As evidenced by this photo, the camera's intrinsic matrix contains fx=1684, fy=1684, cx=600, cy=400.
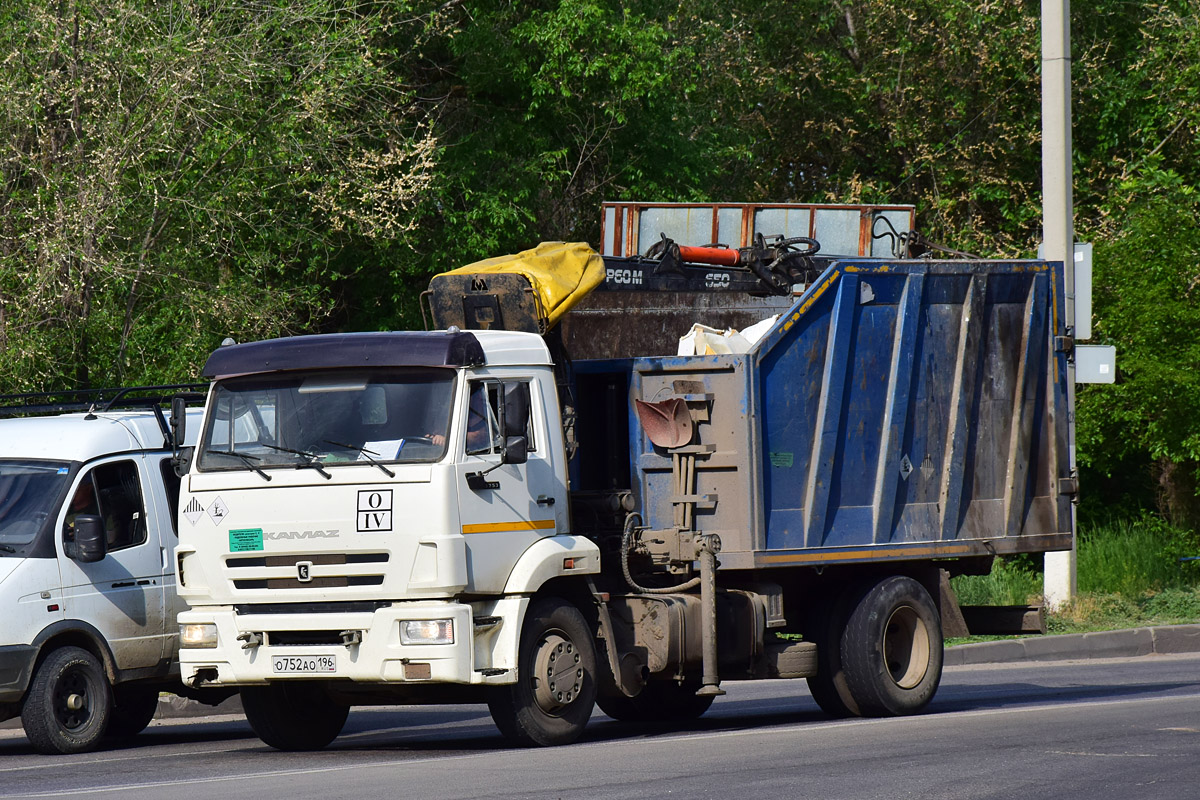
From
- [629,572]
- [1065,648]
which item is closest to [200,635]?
[629,572]

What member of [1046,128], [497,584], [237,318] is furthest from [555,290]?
[1046,128]

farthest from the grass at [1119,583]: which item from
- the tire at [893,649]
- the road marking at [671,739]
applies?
the tire at [893,649]

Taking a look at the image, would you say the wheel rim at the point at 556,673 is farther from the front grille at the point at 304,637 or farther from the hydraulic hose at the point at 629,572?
the front grille at the point at 304,637

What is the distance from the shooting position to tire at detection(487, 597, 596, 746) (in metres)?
9.62

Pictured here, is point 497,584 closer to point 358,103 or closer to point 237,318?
point 237,318

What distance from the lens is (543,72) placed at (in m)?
21.2

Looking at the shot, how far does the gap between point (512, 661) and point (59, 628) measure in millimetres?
3282

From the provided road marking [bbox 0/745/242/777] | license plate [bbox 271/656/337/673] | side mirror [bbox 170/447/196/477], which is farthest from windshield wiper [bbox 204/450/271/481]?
road marking [bbox 0/745/242/777]

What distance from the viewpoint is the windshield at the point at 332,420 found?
31.0 feet

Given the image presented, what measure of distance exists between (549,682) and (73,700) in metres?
3.32

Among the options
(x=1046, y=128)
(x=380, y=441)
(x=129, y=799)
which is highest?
(x=1046, y=128)

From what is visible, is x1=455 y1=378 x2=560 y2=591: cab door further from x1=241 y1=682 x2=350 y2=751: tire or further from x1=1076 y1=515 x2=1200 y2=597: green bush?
x1=1076 y1=515 x2=1200 y2=597: green bush

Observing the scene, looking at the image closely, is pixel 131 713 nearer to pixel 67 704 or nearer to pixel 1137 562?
pixel 67 704

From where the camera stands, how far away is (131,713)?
1213 centimetres
